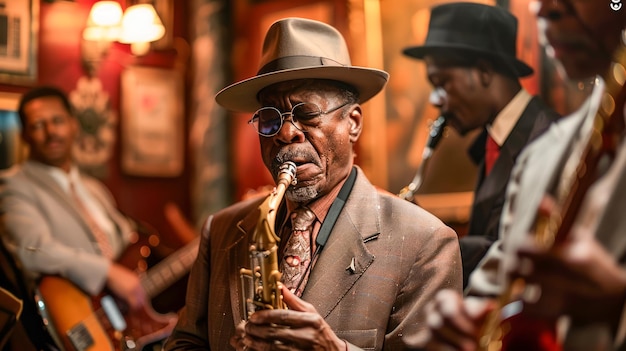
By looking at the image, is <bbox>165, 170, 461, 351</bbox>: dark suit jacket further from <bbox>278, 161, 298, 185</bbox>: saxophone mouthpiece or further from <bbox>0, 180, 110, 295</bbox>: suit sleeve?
<bbox>0, 180, 110, 295</bbox>: suit sleeve

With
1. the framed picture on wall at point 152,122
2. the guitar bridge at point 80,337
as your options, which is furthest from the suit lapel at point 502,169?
the framed picture on wall at point 152,122

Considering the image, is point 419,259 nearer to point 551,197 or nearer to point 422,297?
point 422,297

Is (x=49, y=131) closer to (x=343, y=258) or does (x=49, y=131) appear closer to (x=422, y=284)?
(x=343, y=258)

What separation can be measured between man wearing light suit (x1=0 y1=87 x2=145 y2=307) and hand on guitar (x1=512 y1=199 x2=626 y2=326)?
364 cm

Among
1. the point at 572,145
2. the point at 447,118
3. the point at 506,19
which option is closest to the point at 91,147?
the point at 447,118

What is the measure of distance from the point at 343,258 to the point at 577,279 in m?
1.26

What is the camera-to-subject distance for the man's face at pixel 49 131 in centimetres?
495

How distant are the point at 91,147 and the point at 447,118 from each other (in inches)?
104

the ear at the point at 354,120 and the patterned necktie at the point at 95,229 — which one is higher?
the ear at the point at 354,120

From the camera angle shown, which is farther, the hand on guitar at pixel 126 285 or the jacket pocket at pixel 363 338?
the hand on guitar at pixel 126 285

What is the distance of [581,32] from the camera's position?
2.81m

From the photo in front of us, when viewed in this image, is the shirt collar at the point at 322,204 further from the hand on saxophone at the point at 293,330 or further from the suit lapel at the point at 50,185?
the suit lapel at the point at 50,185

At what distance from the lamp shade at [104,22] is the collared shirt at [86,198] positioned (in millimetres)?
955

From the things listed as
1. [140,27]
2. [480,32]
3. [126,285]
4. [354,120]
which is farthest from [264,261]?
[140,27]
